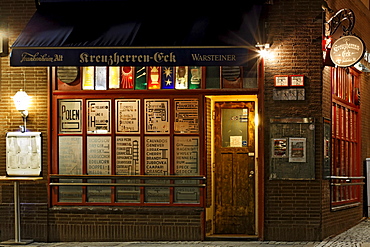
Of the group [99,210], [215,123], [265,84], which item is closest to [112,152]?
[99,210]

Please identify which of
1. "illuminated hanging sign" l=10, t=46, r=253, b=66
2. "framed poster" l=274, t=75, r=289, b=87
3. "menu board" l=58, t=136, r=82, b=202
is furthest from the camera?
"menu board" l=58, t=136, r=82, b=202

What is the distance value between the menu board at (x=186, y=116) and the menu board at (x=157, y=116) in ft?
0.64

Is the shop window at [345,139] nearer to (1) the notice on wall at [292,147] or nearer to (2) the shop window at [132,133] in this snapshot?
(1) the notice on wall at [292,147]

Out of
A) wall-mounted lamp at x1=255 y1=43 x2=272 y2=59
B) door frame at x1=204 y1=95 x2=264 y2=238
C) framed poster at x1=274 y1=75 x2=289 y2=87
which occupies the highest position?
wall-mounted lamp at x1=255 y1=43 x2=272 y2=59

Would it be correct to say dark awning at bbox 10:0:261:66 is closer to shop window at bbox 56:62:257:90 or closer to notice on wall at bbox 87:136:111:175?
shop window at bbox 56:62:257:90

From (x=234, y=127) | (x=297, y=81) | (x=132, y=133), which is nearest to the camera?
(x=297, y=81)

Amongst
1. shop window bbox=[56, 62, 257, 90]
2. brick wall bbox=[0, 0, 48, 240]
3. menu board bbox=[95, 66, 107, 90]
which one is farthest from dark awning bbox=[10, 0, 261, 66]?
menu board bbox=[95, 66, 107, 90]

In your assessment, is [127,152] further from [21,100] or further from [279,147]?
[279,147]

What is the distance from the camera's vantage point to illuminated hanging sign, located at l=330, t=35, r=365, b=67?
523 inches

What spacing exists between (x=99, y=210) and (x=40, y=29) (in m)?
3.58

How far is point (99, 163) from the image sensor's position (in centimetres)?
1352

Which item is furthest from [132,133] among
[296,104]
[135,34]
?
[296,104]

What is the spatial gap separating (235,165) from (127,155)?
2.28 metres

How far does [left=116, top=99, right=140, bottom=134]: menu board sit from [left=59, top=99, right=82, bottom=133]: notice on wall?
31.0 inches
